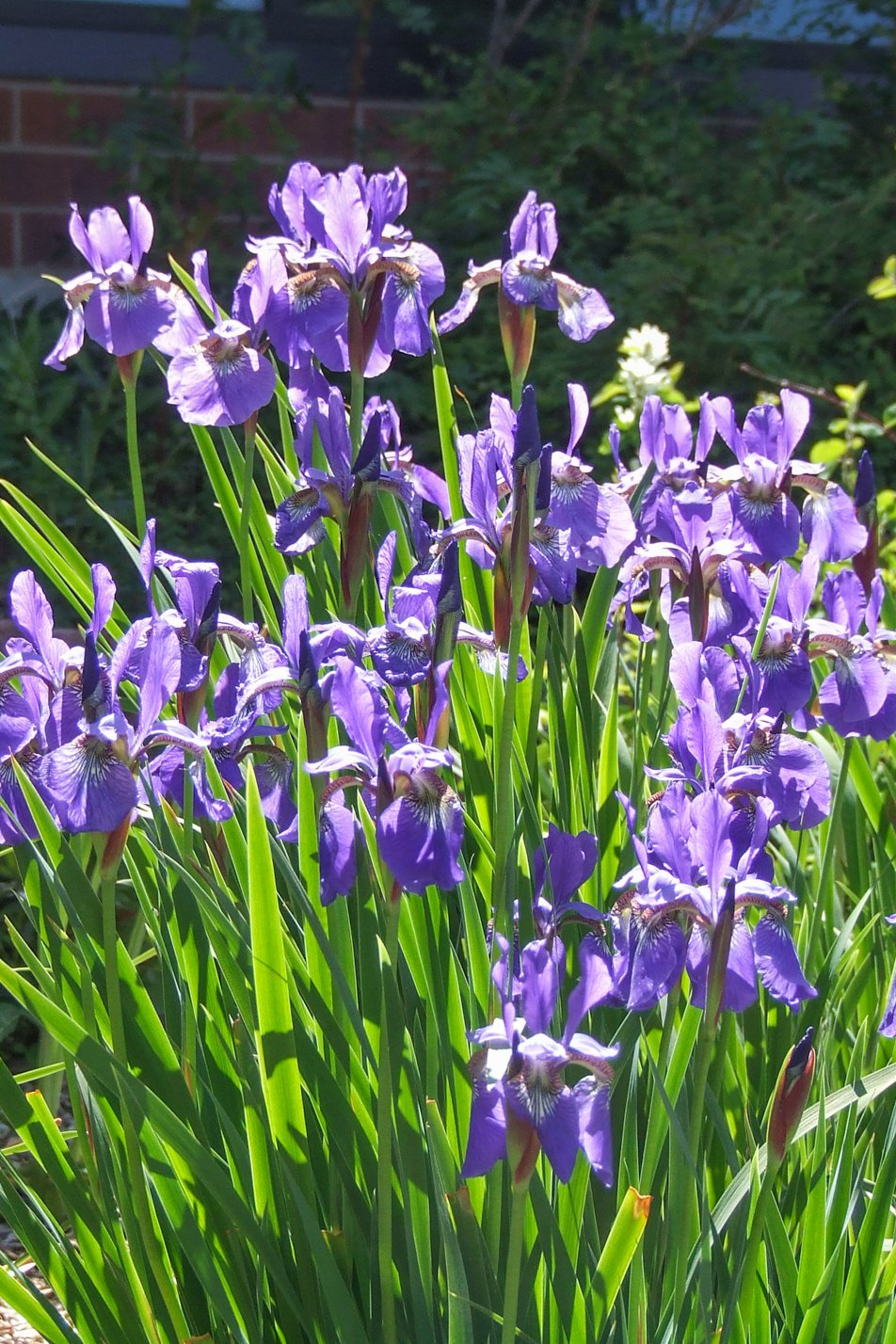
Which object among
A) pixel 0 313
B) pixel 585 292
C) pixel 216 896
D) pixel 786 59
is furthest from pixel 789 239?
pixel 216 896

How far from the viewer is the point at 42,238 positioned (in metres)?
4.61

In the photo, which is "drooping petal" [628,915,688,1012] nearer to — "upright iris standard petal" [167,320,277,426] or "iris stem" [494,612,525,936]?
"iris stem" [494,612,525,936]

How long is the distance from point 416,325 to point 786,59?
14.4ft

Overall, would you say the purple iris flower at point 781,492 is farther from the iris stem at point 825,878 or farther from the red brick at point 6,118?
the red brick at point 6,118

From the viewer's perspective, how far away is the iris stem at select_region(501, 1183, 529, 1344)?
867 mm

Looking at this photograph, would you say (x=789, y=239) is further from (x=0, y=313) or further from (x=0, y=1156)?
(x=0, y=1156)

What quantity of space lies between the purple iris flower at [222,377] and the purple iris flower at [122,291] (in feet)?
0.16

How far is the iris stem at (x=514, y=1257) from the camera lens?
0.87 m

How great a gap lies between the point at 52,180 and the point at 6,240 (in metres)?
0.24

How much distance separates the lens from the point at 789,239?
4.41 m

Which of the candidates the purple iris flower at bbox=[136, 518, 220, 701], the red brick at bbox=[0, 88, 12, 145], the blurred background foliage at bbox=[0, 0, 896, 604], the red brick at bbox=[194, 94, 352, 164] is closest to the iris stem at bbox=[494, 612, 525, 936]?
the purple iris flower at bbox=[136, 518, 220, 701]

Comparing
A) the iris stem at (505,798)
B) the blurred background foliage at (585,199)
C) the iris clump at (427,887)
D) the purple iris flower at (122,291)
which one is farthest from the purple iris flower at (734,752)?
the blurred background foliage at (585,199)

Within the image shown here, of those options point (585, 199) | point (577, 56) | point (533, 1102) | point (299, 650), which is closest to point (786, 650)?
point (299, 650)

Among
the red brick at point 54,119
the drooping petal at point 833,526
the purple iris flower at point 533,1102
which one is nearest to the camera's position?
the purple iris flower at point 533,1102
